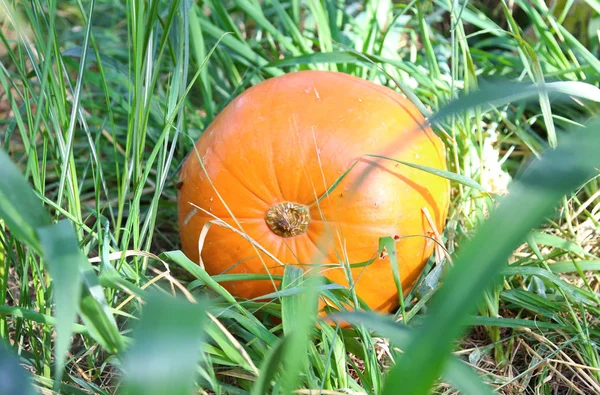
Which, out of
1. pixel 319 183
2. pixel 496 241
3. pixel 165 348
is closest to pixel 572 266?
pixel 319 183

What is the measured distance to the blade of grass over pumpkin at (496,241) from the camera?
502 millimetres

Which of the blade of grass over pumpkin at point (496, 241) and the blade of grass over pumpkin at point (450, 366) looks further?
the blade of grass over pumpkin at point (450, 366)

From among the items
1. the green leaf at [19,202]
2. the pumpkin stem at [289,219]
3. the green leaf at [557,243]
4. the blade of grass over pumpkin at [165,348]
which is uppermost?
the pumpkin stem at [289,219]

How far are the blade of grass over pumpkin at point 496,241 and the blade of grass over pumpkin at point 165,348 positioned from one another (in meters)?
0.19

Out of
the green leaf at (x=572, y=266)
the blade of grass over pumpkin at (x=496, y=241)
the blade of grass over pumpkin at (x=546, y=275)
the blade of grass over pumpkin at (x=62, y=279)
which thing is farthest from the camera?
the green leaf at (x=572, y=266)

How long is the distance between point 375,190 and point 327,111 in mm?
198

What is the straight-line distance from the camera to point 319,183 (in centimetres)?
127

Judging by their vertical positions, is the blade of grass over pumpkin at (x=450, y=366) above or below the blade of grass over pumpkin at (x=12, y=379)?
below

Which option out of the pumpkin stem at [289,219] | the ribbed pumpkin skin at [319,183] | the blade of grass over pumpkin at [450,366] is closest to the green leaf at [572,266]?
the ribbed pumpkin skin at [319,183]

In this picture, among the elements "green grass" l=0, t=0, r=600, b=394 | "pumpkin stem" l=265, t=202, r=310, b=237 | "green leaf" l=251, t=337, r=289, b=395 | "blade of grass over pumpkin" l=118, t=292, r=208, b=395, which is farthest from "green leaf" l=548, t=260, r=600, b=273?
"blade of grass over pumpkin" l=118, t=292, r=208, b=395

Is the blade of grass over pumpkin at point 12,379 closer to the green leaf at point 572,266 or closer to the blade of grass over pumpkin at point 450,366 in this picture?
the blade of grass over pumpkin at point 450,366

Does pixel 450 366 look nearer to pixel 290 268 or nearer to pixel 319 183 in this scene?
pixel 290 268

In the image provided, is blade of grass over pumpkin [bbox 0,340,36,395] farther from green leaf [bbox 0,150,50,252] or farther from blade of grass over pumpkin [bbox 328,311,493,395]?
blade of grass over pumpkin [bbox 328,311,493,395]

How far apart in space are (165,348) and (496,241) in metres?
0.29
